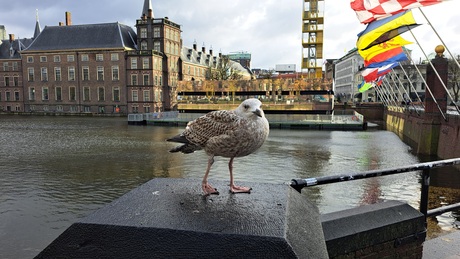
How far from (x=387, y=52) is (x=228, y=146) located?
2119cm

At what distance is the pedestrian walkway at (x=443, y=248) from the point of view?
389cm

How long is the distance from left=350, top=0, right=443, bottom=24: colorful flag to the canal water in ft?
21.2

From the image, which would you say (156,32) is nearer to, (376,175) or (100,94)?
(100,94)

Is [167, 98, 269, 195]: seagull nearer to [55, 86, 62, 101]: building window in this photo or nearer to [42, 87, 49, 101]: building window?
[55, 86, 62, 101]: building window

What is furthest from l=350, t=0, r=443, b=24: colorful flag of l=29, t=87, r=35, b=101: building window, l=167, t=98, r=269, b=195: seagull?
l=29, t=87, r=35, b=101: building window

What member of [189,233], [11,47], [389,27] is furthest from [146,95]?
[189,233]

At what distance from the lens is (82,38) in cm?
6669

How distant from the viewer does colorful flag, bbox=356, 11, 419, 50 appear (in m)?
15.8

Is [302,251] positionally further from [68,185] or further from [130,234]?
[68,185]

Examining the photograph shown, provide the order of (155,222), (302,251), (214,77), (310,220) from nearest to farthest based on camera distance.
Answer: (302,251), (155,222), (310,220), (214,77)

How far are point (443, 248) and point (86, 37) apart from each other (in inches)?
2852

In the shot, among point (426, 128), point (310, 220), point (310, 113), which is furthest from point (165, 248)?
point (310, 113)

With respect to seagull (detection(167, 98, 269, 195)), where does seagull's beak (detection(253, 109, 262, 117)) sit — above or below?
above

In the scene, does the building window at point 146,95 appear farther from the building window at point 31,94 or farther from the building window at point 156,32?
the building window at point 31,94
